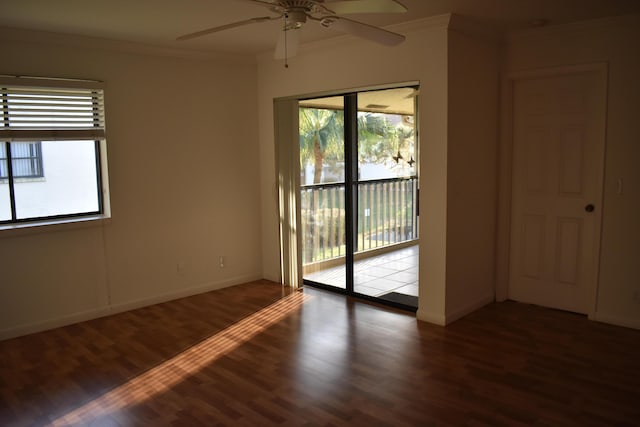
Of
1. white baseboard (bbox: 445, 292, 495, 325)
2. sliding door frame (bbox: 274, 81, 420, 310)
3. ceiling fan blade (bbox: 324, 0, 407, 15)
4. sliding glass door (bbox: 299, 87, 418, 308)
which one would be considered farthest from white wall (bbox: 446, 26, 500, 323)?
ceiling fan blade (bbox: 324, 0, 407, 15)

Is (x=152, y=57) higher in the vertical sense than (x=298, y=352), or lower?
higher

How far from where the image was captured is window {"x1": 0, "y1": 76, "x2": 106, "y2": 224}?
13.4 ft

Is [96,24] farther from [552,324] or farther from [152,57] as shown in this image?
[552,324]

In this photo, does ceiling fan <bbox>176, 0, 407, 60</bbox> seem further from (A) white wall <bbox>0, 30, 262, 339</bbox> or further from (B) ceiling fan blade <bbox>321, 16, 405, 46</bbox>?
(A) white wall <bbox>0, 30, 262, 339</bbox>

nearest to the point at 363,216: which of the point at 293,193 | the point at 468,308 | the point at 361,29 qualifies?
the point at 293,193

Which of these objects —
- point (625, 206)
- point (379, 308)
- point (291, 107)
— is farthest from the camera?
point (291, 107)

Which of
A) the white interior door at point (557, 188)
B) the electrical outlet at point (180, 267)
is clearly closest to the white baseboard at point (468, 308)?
the white interior door at point (557, 188)

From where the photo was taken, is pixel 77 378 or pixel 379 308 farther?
pixel 379 308

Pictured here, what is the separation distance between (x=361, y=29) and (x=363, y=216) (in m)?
2.73

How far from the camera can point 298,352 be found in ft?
12.3

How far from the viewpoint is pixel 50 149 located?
4.32m

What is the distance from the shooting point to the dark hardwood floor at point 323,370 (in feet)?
9.46

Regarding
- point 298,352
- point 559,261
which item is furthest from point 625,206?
point 298,352

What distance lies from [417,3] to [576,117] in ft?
5.94
